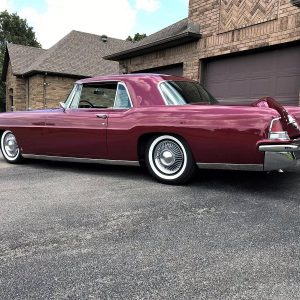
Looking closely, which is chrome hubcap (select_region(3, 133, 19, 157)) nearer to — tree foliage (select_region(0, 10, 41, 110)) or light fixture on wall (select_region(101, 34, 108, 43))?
light fixture on wall (select_region(101, 34, 108, 43))

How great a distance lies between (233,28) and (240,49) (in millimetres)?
668

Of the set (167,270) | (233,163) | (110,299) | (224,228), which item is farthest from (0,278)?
(233,163)

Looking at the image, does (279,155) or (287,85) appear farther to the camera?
(287,85)

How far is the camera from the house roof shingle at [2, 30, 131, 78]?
2441cm

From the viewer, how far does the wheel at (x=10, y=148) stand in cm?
657

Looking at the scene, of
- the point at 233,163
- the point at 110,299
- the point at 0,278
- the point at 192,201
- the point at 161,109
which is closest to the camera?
the point at 110,299

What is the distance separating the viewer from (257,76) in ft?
29.7

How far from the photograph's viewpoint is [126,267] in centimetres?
248

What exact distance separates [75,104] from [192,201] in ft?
8.66

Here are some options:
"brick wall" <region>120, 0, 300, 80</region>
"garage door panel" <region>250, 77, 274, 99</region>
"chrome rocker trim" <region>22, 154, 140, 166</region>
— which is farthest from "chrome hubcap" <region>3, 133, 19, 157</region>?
"brick wall" <region>120, 0, 300, 80</region>

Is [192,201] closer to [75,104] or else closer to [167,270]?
[167,270]

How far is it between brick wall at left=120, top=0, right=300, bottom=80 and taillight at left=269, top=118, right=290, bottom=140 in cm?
475

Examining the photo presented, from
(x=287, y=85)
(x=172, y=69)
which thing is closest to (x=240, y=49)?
(x=287, y=85)

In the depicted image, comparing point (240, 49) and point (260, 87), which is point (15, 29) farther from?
point (260, 87)
